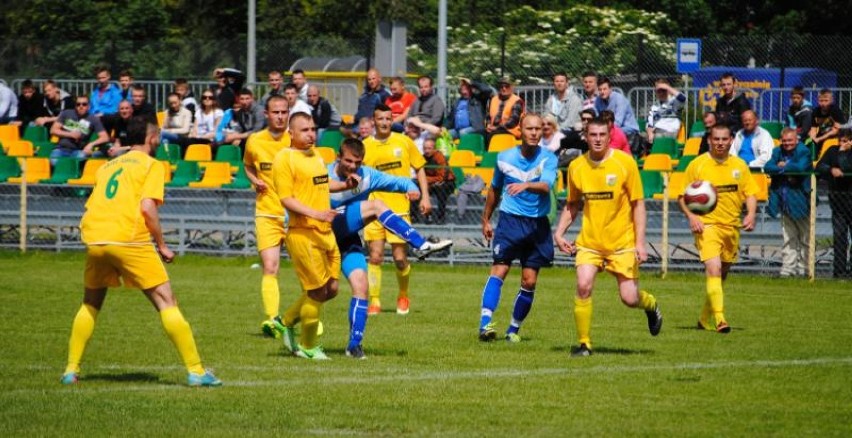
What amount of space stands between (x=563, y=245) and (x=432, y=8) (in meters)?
37.6

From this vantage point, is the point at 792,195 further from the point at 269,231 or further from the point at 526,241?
the point at 269,231

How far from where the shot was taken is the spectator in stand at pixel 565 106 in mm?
23578

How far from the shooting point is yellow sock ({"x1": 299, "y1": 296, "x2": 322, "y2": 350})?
12000 millimetres

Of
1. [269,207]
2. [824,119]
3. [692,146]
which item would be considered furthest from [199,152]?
[269,207]

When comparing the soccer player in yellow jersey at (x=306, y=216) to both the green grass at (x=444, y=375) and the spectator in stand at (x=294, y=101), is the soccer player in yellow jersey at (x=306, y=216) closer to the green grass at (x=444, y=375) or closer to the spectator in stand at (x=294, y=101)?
the green grass at (x=444, y=375)

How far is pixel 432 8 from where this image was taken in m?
49.6

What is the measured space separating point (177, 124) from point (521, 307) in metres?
14.4

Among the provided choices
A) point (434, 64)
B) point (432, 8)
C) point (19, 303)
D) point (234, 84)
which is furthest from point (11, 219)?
point (432, 8)

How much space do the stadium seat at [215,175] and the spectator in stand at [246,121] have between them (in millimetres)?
716

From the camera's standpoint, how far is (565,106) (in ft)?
78.2

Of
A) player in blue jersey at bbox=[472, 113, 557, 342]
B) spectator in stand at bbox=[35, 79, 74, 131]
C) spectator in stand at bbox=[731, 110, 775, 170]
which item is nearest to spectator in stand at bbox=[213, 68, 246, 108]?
spectator in stand at bbox=[35, 79, 74, 131]

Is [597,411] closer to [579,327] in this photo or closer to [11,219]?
[579,327]

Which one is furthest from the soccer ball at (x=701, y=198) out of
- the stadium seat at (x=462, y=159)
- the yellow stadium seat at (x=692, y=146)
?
the stadium seat at (x=462, y=159)

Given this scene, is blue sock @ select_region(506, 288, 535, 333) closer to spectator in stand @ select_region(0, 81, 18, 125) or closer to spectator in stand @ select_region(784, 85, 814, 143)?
spectator in stand @ select_region(784, 85, 814, 143)
